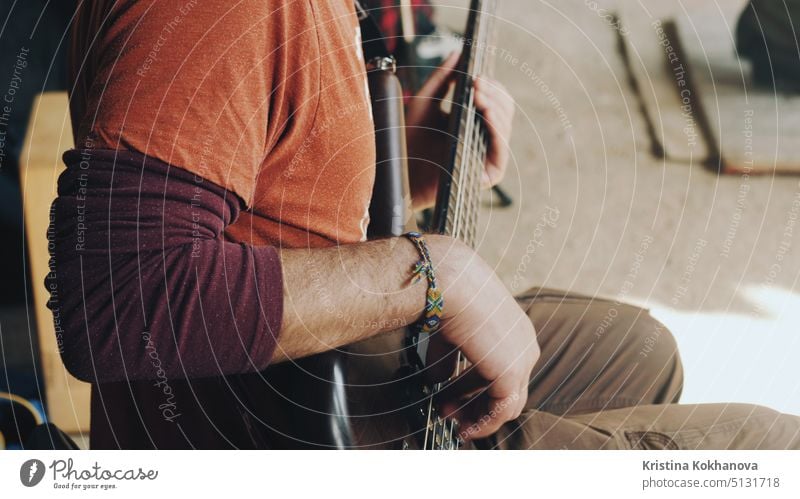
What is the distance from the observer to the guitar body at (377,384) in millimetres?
371

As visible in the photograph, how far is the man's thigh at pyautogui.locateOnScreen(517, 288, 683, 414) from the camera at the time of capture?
1.69 feet

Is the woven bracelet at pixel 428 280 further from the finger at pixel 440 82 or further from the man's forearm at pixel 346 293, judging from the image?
the finger at pixel 440 82

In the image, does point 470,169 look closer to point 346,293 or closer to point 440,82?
point 440,82

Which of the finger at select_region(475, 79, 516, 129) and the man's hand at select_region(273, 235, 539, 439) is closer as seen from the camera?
the man's hand at select_region(273, 235, 539, 439)

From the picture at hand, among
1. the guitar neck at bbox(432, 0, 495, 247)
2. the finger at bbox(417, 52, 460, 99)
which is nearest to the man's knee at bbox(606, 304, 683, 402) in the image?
the guitar neck at bbox(432, 0, 495, 247)

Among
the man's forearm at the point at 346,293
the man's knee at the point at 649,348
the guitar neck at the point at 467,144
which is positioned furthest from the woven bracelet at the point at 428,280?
the man's knee at the point at 649,348

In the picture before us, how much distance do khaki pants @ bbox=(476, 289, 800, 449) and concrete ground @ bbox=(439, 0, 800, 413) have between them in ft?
0.08

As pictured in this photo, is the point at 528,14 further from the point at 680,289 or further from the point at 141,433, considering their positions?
the point at 141,433

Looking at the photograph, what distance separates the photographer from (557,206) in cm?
92

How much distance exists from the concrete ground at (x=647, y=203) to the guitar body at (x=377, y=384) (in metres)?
0.21

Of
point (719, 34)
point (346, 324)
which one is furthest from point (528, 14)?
point (346, 324)

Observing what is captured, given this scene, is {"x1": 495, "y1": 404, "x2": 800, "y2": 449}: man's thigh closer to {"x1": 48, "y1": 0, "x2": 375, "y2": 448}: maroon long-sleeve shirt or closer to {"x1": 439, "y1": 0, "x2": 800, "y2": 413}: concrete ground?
{"x1": 439, "y1": 0, "x2": 800, "y2": 413}: concrete ground

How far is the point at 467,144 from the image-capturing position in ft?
1.71
